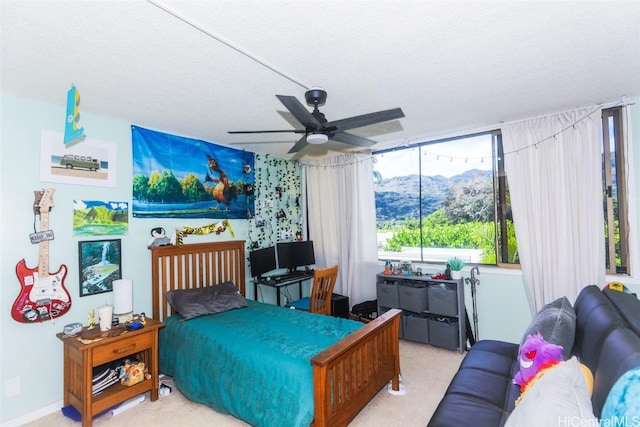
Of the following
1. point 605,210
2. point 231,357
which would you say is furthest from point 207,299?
point 605,210

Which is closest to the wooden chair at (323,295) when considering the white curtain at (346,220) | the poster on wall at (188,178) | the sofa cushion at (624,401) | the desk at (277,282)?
the desk at (277,282)

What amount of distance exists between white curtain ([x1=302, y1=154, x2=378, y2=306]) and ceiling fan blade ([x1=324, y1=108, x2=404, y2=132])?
220 cm

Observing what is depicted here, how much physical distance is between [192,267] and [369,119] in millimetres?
2612

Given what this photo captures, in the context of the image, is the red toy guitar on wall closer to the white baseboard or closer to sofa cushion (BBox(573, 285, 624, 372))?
the white baseboard

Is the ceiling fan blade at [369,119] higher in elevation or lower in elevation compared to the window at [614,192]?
higher

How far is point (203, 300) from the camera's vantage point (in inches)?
125

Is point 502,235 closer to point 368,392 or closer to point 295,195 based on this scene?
point 368,392

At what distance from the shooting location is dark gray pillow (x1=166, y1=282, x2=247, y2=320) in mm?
3016

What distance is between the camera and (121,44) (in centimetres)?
177

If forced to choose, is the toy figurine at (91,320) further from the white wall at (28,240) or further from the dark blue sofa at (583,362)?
the dark blue sofa at (583,362)

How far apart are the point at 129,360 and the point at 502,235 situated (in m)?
3.99

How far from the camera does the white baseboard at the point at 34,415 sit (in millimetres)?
2365

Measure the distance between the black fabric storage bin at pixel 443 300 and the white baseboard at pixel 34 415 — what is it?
3.61m

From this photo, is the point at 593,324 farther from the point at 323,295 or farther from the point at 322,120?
the point at 323,295
